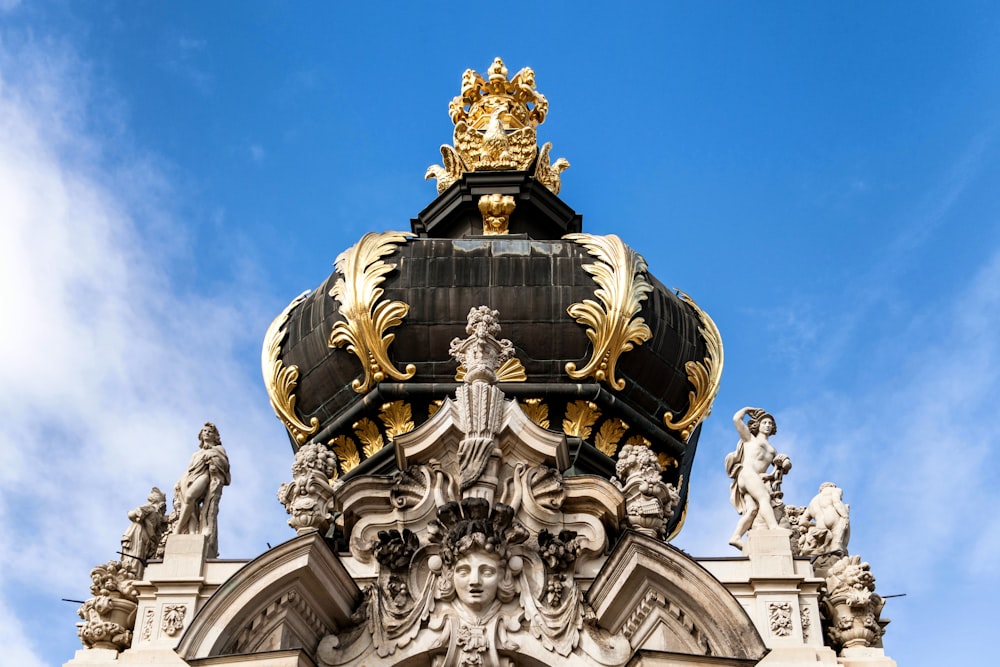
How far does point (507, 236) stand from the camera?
30.0 m

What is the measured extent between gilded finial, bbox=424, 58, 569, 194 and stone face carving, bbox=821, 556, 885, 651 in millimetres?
11720

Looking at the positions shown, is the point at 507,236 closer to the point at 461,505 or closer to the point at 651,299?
the point at 651,299

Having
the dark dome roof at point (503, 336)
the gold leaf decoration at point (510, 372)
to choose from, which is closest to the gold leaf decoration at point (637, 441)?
the dark dome roof at point (503, 336)

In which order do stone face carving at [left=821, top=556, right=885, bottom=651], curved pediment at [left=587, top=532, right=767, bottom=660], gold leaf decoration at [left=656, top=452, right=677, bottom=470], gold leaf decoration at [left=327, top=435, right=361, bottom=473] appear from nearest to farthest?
curved pediment at [left=587, top=532, right=767, bottom=660] → stone face carving at [left=821, top=556, right=885, bottom=651] → gold leaf decoration at [left=327, top=435, right=361, bottom=473] → gold leaf decoration at [left=656, top=452, right=677, bottom=470]

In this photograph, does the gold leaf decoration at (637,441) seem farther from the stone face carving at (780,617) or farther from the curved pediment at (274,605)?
the curved pediment at (274,605)

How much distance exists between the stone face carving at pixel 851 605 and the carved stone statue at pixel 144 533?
27.3 ft

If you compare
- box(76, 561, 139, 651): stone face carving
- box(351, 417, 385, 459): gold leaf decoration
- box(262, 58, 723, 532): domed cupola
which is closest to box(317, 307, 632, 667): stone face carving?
box(76, 561, 139, 651): stone face carving

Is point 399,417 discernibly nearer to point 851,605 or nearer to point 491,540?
point 491,540

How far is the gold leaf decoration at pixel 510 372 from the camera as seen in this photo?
26.6 metres

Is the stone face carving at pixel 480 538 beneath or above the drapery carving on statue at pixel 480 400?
beneath

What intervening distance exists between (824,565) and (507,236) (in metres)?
9.21

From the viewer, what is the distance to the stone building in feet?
71.4

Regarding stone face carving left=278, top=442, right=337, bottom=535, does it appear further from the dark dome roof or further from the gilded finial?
the gilded finial

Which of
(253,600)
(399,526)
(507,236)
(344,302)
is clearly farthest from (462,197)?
(253,600)
